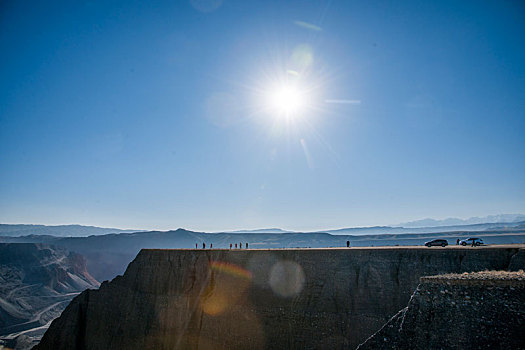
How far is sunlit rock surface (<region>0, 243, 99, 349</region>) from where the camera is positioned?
78812 mm

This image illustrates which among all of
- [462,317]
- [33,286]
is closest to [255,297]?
[462,317]

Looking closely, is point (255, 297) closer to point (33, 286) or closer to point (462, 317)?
point (462, 317)

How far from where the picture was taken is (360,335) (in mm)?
21359

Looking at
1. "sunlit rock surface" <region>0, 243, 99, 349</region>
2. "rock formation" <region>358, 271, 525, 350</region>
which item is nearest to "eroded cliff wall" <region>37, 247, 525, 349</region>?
"rock formation" <region>358, 271, 525, 350</region>

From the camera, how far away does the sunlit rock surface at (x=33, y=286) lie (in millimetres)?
78812

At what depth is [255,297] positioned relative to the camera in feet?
85.9

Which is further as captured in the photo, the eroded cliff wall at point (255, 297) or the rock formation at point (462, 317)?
the eroded cliff wall at point (255, 297)

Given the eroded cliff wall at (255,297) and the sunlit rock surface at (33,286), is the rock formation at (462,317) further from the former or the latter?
the sunlit rock surface at (33,286)

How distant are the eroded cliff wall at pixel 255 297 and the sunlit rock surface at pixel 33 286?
165ft

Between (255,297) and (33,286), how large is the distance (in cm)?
11510

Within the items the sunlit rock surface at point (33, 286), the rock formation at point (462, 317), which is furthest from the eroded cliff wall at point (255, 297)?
the sunlit rock surface at point (33, 286)

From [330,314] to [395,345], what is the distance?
11622mm

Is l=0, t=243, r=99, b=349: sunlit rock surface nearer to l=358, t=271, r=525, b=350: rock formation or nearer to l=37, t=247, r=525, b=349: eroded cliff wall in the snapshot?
l=37, t=247, r=525, b=349: eroded cliff wall

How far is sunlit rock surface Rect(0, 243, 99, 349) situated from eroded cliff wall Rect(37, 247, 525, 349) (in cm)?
5024
